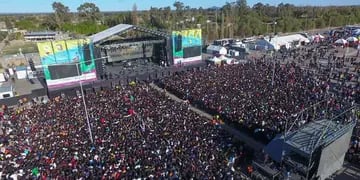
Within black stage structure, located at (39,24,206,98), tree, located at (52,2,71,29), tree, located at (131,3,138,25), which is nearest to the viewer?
black stage structure, located at (39,24,206,98)

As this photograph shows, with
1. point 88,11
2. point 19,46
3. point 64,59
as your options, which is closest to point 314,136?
point 64,59

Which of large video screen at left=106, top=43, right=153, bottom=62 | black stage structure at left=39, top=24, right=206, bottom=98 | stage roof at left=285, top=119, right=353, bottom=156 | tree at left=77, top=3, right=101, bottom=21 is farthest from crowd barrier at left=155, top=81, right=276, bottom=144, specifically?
tree at left=77, top=3, right=101, bottom=21

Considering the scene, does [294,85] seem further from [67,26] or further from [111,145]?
[67,26]

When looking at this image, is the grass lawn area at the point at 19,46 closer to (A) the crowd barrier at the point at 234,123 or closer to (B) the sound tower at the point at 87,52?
(B) the sound tower at the point at 87,52

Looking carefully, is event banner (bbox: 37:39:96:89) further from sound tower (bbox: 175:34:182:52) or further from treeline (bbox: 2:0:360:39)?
treeline (bbox: 2:0:360:39)

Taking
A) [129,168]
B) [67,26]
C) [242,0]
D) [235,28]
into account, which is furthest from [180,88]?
[242,0]

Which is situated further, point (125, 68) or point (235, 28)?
point (235, 28)

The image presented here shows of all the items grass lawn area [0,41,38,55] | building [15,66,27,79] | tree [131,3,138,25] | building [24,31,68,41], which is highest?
tree [131,3,138,25]
